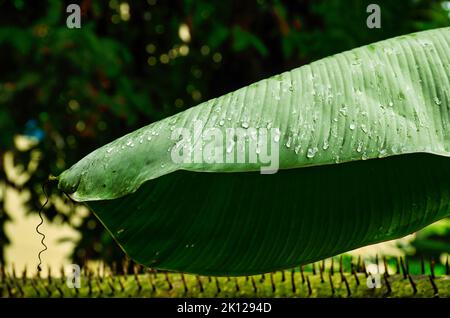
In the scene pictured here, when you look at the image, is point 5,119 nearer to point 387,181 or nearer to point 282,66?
point 282,66

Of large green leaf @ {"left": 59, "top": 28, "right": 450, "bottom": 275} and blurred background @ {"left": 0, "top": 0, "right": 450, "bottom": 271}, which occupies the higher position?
blurred background @ {"left": 0, "top": 0, "right": 450, "bottom": 271}

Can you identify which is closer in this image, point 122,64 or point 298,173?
point 298,173

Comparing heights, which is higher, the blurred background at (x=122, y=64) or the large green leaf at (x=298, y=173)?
the blurred background at (x=122, y=64)

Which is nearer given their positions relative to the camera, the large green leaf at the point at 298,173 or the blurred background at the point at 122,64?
the large green leaf at the point at 298,173

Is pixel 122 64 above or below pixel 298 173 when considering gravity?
above

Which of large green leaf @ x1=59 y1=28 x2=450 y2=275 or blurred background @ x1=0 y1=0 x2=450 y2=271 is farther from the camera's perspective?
blurred background @ x1=0 y1=0 x2=450 y2=271
